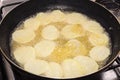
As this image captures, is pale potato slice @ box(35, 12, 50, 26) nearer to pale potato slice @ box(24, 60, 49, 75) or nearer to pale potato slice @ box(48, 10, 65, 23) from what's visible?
pale potato slice @ box(48, 10, 65, 23)

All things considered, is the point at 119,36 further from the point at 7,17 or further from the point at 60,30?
the point at 7,17

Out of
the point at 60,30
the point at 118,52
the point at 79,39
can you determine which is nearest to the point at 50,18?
the point at 60,30

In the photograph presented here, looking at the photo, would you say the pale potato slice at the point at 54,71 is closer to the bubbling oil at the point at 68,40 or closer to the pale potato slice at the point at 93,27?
the bubbling oil at the point at 68,40

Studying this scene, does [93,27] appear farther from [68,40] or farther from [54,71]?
[54,71]

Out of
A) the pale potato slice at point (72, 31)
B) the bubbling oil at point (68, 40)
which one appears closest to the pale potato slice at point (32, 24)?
the bubbling oil at point (68, 40)

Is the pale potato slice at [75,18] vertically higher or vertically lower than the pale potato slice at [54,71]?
higher
